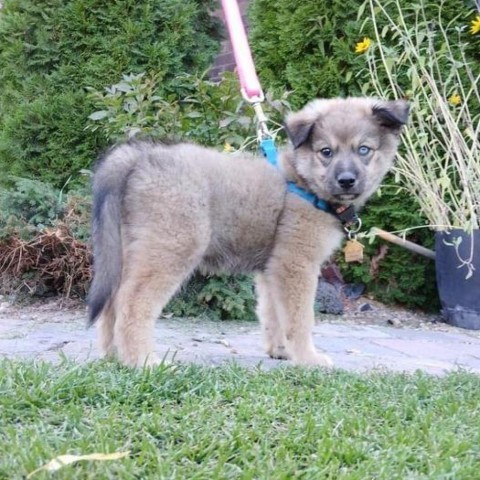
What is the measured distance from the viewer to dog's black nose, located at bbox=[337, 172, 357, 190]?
381 centimetres

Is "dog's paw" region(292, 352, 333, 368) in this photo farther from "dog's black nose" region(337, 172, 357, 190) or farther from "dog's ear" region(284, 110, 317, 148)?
"dog's ear" region(284, 110, 317, 148)

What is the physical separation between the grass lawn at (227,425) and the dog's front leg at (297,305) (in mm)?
553

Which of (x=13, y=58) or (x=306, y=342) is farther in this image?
(x=13, y=58)

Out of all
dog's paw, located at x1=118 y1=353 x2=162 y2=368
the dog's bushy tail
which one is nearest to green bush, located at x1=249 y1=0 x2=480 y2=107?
the dog's bushy tail

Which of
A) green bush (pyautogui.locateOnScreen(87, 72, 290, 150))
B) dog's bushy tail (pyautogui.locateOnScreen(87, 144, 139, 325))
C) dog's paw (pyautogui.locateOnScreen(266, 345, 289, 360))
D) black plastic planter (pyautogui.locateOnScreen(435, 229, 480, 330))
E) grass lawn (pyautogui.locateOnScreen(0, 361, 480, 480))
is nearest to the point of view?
grass lawn (pyautogui.locateOnScreen(0, 361, 480, 480))


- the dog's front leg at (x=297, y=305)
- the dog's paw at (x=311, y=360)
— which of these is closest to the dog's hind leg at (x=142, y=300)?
the dog's front leg at (x=297, y=305)

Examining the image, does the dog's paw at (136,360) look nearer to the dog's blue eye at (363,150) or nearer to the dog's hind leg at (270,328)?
the dog's hind leg at (270,328)

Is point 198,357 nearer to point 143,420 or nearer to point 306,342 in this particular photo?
point 306,342

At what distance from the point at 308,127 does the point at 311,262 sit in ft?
2.33

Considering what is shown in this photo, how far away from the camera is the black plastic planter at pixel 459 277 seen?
5730 millimetres

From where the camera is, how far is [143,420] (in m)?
2.44

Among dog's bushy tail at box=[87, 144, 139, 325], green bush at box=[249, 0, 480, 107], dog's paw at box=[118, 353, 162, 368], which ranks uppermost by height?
green bush at box=[249, 0, 480, 107]

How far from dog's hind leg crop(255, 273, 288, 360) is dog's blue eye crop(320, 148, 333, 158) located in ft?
2.44

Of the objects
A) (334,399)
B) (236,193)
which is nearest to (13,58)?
(236,193)
